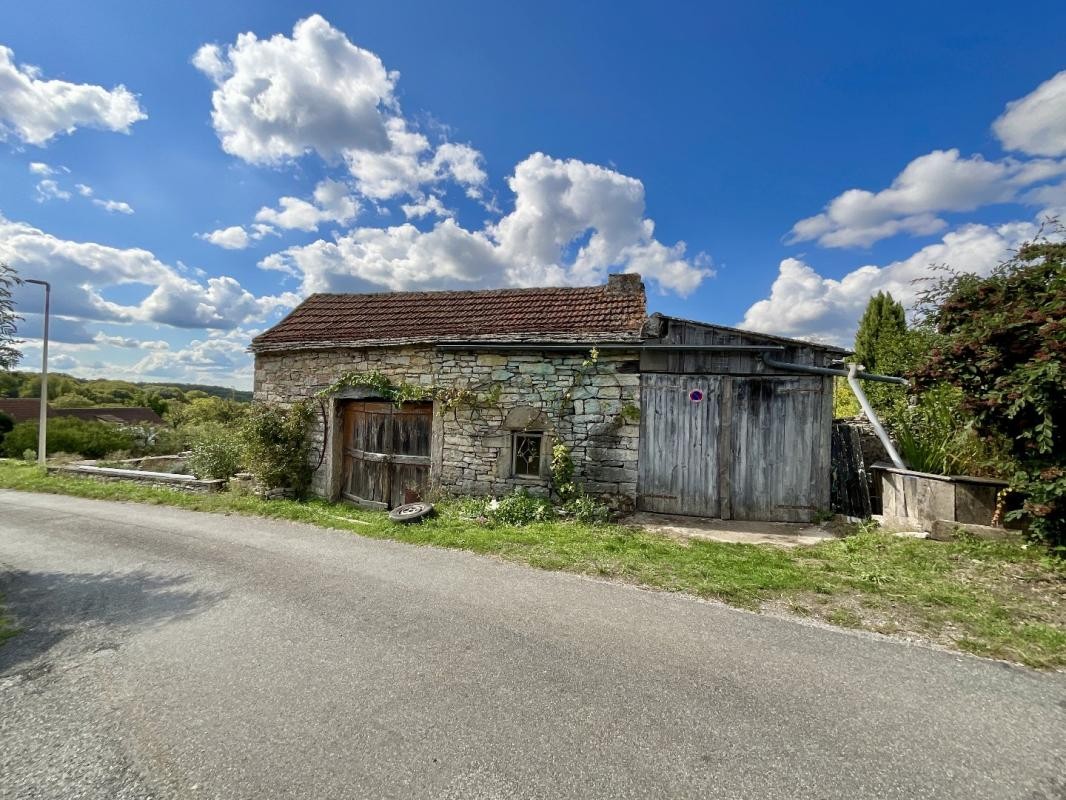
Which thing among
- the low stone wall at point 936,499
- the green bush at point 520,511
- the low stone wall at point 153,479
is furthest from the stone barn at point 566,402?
the low stone wall at point 153,479

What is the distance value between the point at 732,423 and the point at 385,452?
22.5 feet

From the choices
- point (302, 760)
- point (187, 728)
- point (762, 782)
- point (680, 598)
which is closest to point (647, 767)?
point (762, 782)

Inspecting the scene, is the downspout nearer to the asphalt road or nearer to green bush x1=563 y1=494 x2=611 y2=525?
green bush x1=563 y1=494 x2=611 y2=525

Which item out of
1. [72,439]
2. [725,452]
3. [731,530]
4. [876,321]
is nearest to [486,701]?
A: [731,530]

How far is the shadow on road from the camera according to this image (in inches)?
142

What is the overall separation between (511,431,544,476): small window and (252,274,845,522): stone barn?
0.8 inches

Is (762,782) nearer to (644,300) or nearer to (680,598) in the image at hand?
(680,598)

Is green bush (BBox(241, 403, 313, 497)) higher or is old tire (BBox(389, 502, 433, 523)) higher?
green bush (BBox(241, 403, 313, 497))

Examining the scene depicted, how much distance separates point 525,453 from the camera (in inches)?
342

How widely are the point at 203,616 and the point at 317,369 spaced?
715cm

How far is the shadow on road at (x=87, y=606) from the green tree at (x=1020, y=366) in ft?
27.3

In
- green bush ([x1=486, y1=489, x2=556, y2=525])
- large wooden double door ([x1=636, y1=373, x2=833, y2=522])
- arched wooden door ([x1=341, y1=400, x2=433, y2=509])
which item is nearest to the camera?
large wooden double door ([x1=636, y1=373, x2=833, y2=522])

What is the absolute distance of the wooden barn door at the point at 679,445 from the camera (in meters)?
7.80

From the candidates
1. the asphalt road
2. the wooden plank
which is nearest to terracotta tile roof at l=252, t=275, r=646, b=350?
the wooden plank
